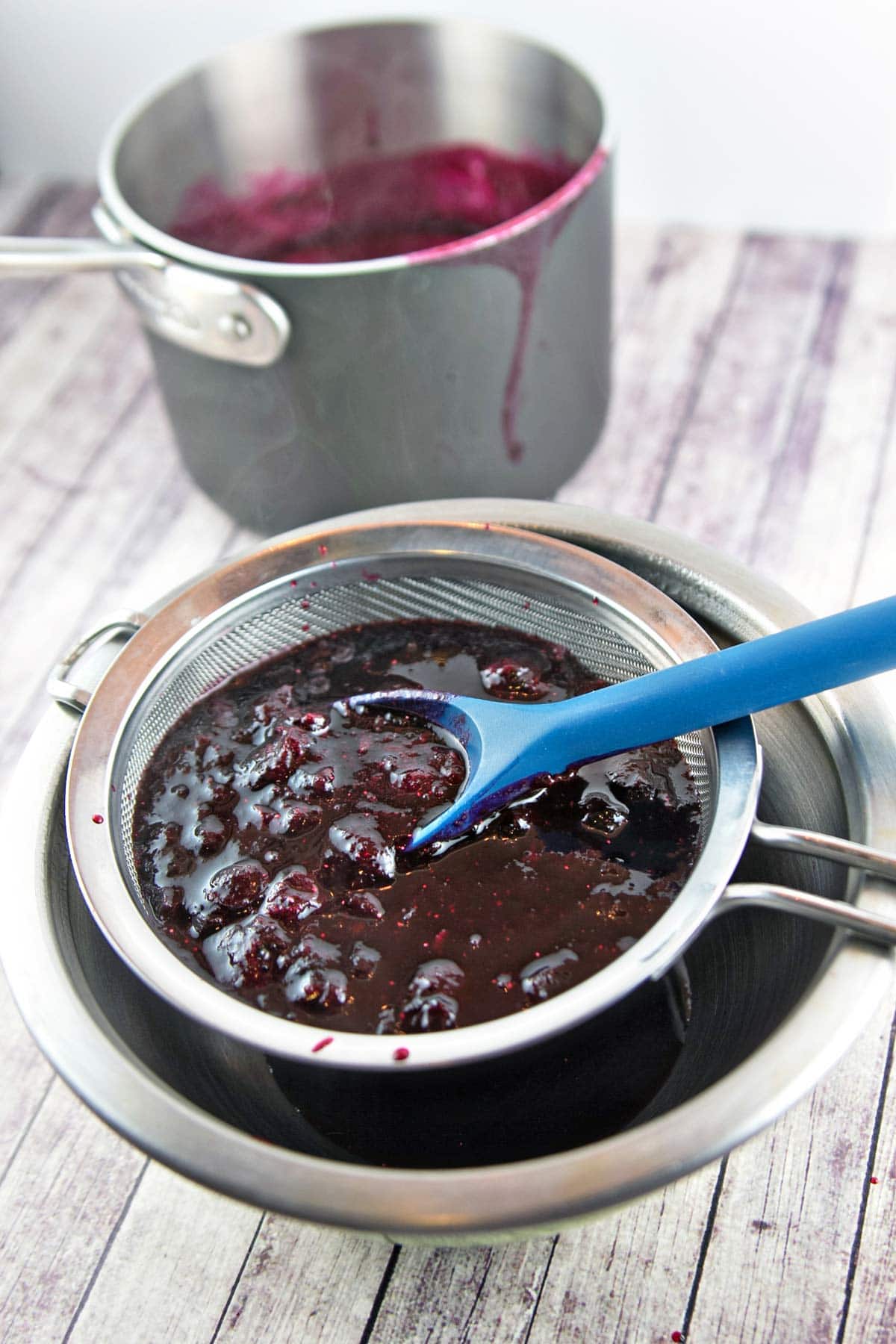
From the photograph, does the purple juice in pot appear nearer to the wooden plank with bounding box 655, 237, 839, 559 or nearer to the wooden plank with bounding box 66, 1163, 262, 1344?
the wooden plank with bounding box 655, 237, 839, 559

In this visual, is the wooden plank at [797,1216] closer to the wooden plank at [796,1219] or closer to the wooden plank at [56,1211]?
the wooden plank at [796,1219]

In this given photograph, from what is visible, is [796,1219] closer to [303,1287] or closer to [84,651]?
[303,1287]

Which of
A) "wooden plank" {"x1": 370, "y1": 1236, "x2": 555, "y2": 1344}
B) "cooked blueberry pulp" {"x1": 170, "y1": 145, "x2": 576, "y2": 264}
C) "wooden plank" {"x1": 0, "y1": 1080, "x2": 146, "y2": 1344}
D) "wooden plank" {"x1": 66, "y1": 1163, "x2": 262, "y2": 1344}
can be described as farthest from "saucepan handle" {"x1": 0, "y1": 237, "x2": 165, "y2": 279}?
"wooden plank" {"x1": 370, "y1": 1236, "x2": 555, "y2": 1344}

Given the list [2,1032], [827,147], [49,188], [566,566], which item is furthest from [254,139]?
[2,1032]

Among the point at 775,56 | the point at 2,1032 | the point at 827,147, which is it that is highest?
the point at 775,56

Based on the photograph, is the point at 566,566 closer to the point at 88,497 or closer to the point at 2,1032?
the point at 2,1032

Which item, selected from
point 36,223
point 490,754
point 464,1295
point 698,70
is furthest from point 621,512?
point 36,223
